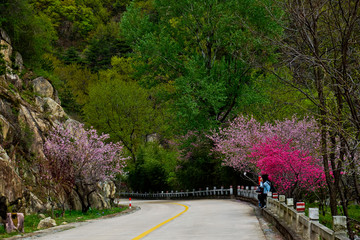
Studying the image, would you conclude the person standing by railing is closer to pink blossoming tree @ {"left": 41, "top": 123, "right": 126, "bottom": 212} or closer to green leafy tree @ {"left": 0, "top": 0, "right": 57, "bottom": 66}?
pink blossoming tree @ {"left": 41, "top": 123, "right": 126, "bottom": 212}

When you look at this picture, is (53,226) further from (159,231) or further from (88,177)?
(88,177)

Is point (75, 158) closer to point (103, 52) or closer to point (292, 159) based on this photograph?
point (292, 159)

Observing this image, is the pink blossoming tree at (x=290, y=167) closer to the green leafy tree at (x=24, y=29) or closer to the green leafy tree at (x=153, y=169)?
the green leafy tree at (x=24, y=29)

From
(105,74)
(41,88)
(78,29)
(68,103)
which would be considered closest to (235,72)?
(41,88)

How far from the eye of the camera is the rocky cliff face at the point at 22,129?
70.5 ft

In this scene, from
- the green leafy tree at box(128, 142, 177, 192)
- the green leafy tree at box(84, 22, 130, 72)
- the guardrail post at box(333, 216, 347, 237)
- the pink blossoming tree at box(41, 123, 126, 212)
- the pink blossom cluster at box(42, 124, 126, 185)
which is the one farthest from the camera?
the green leafy tree at box(84, 22, 130, 72)

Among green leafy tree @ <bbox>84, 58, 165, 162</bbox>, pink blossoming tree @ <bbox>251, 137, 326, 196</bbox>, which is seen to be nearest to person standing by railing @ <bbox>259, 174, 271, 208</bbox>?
pink blossoming tree @ <bbox>251, 137, 326, 196</bbox>

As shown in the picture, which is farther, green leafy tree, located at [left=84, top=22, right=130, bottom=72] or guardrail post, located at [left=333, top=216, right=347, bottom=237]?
green leafy tree, located at [left=84, top=22, right=130, bottom=72]

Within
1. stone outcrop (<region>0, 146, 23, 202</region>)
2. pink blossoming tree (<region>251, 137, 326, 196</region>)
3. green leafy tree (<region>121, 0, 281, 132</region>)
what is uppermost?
green leafy tree (<region>121, 0, 281, 132</region>)

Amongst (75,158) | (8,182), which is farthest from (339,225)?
(75,158)

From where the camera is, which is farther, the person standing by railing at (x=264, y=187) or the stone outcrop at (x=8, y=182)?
the person standing by railing at (x=264, y=187)

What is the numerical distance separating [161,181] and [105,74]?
2700cm

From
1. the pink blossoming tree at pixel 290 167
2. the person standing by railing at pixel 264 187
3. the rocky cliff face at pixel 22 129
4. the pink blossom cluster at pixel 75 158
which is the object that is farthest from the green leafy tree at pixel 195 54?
the pink blossoming tree at pixel 290 167

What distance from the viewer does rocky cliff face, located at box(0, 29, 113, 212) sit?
70.5 feet
